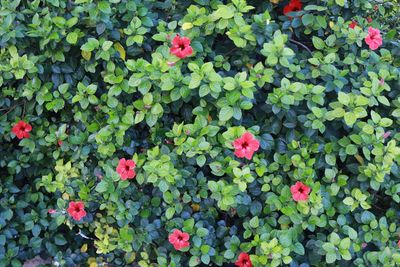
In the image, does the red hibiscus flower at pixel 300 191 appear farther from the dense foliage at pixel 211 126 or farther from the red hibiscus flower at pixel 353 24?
the red hibiscus flower at pixel 353 24

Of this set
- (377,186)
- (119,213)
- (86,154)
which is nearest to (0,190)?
(86,154)

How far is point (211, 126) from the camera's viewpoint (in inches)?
68.1

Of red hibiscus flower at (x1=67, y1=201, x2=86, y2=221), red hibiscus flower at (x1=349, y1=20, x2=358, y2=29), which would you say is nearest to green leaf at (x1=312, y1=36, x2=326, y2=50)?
red hibiscus flower at (x1=349, y1=20, x2=358, y2=29)

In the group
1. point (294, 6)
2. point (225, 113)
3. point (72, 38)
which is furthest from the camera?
point (294, 6)

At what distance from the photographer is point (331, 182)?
6.02ft

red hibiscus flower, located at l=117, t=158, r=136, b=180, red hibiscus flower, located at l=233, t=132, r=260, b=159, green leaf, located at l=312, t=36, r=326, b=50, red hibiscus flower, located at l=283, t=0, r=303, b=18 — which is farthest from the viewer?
red hibiscus flower, located at l=283, t=0, r=303, b=18

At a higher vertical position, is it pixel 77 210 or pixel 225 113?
pixel 225 113

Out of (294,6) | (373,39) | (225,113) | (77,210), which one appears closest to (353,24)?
(373,39)

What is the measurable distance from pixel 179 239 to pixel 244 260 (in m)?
0.26

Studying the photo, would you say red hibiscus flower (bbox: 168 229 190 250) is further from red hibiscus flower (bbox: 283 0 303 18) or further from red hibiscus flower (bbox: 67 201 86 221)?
red hibiscus flower (bbox: 283 0 303 18)

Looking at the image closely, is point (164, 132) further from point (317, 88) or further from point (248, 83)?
point (317, 88)

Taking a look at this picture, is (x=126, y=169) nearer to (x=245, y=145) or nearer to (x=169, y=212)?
(x=169, y=212)

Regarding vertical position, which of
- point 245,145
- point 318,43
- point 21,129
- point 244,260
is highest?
point 318,43

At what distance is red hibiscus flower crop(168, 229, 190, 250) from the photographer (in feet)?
5.97
